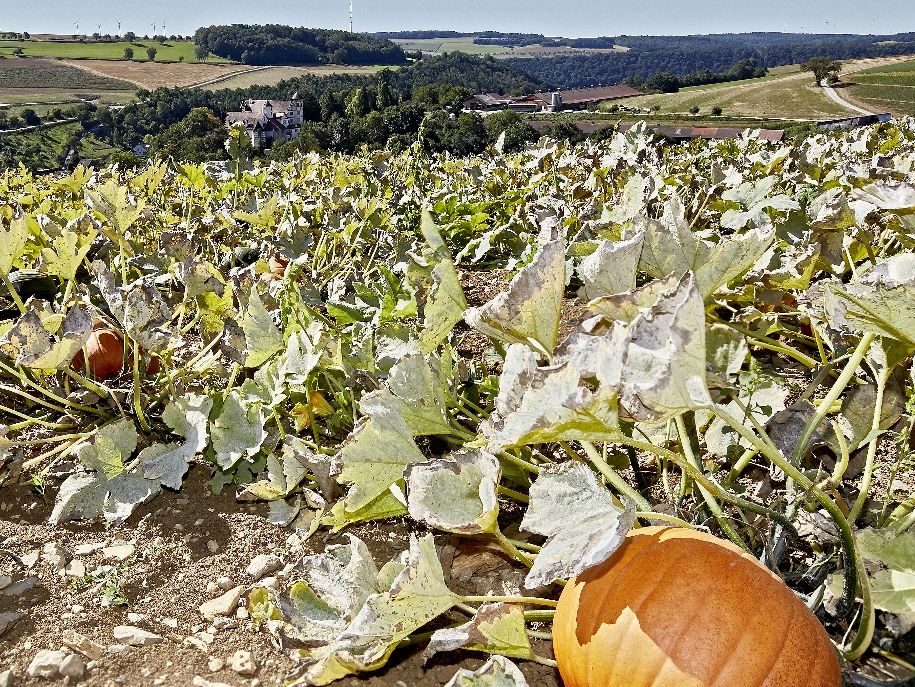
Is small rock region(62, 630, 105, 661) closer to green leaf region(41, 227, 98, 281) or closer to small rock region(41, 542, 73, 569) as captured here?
small rock region(41, 542, 73, 569)

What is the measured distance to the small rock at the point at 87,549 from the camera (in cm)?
192

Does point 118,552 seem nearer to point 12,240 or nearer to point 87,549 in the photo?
point 87,549

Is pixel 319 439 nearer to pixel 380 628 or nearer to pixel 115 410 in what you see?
pixel 115 410

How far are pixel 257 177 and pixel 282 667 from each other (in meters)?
3.91

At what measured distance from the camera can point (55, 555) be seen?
1904mm

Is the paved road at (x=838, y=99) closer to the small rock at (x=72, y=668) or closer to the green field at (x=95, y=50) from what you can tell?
the small rock at (x=72, y=668)

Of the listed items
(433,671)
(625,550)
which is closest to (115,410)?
(433,671)

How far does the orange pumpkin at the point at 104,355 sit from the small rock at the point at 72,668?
1417mm

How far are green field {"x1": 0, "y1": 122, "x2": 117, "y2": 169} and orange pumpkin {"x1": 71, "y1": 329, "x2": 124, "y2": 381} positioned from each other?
60364 mm

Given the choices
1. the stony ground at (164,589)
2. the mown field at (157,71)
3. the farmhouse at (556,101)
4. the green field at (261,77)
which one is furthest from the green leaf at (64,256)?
the mown field at (157,71)

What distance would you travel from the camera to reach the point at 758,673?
3.99 ft

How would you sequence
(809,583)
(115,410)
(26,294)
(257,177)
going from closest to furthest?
(809,583), (115,410), (26,294), (257,177)

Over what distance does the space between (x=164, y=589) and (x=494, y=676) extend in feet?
3.12

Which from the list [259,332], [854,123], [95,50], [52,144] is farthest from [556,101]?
[95,50]
